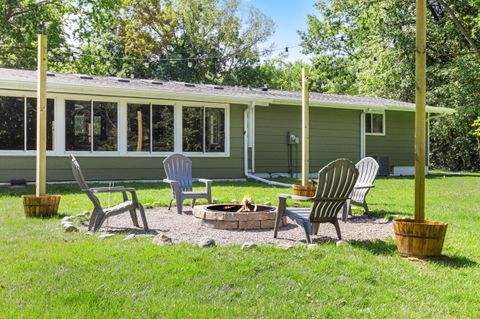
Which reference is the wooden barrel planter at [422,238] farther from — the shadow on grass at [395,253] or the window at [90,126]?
the window at [90,126]

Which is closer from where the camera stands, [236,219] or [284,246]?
[284,246]

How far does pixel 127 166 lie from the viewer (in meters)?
11.4

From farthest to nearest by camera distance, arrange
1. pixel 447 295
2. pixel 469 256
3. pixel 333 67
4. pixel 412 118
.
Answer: pixel 333 67, pixel 412 118, pixel 469 256, pixel 447 295

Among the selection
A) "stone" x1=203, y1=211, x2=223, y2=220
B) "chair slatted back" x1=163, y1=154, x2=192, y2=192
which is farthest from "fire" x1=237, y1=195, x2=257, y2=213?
"chair slatted back" x1=163, y1=154, x2=192, y2=192

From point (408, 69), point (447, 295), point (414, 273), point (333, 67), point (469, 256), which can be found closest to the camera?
point (447, 295)

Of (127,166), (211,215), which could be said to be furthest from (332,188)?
(127,166)

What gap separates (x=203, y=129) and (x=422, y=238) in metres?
8.83

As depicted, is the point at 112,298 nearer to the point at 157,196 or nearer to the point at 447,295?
the point at 447,295

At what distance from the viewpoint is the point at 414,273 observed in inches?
138

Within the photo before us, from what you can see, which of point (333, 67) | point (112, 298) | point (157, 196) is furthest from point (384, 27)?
point (112, 298)

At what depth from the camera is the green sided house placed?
33.7 feet

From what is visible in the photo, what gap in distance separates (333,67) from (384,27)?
9792mm

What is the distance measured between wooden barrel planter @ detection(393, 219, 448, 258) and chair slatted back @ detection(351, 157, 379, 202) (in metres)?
2.46

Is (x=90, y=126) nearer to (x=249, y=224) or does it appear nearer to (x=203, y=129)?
(x=203, y=129)
